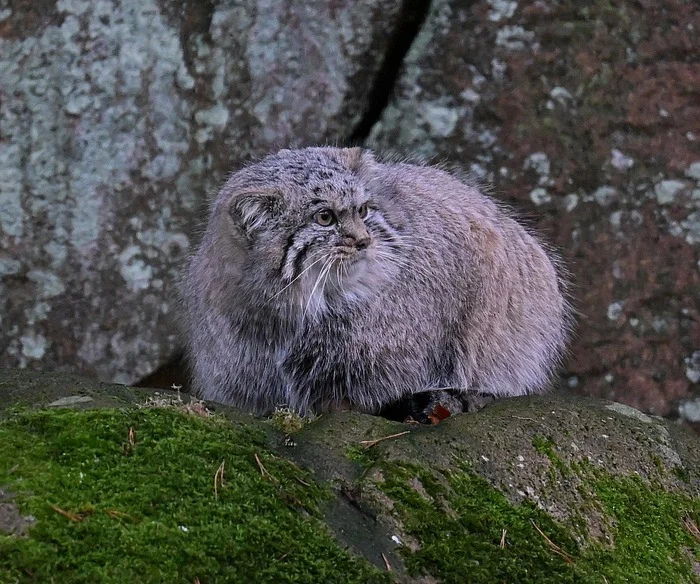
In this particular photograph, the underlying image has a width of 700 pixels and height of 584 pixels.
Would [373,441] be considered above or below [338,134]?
below

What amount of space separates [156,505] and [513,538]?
1.16 metres

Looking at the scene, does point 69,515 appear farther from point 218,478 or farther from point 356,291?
point 356,291

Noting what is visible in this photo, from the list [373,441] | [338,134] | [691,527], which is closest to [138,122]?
[338,134]

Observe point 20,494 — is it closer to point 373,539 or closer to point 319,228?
point 373,539

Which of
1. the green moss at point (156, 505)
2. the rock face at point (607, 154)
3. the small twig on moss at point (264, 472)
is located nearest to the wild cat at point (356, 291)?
the rock face at point (607, 154)

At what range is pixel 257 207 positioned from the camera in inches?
162

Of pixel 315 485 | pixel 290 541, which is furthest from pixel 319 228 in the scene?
pixel 290 541

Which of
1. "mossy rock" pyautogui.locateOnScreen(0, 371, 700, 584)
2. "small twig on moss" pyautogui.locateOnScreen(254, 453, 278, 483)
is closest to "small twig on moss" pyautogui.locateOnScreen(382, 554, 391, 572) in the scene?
"mossy rock" pyautogui.locateOnScreen(0, 371, 700, 584)

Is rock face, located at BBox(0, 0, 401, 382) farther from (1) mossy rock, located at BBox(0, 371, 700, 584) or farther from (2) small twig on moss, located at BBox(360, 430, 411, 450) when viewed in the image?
(2) small twig on moss, located at BBox(360, 430, 411, 450)

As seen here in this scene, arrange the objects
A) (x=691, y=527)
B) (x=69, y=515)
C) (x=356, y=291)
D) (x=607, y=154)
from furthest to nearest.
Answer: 1. (x=607, y=154)
2. (x=356, y=291)
3. (x=691, y=527)
4. (x=69, y=515)

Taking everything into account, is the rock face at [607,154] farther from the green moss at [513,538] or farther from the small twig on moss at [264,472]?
the small twig on moss at [264,472]

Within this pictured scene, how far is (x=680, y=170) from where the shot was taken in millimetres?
5590

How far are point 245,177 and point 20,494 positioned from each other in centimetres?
212

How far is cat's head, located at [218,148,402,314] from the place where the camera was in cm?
403
